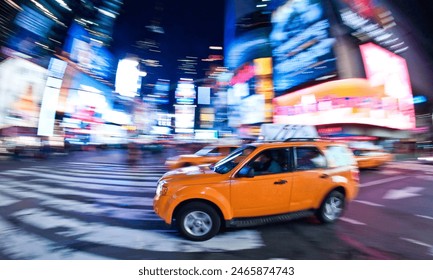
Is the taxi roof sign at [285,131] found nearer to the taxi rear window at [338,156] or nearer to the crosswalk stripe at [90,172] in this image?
the taxi rear window at [338,156]

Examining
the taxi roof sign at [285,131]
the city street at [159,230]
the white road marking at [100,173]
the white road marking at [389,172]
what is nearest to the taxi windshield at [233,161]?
the city street at [159,230]

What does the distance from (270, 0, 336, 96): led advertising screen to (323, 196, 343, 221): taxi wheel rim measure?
4.17 metres

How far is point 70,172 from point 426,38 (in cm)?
912

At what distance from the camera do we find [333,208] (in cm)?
379

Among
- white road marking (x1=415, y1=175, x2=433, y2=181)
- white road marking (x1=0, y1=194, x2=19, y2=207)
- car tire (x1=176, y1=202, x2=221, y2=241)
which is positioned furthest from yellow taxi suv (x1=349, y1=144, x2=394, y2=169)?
white road marking (x1=0, y1=194, x2=19, y2=207)

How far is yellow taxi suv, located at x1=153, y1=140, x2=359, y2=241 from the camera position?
10.3 feet

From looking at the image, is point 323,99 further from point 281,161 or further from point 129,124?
point 129,124

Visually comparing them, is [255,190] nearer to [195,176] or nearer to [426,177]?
[195,176]

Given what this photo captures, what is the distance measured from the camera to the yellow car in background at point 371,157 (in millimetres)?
7449

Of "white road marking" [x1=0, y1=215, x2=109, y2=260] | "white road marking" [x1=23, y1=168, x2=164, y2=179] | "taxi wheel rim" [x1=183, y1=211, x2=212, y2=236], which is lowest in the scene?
"white road marking" [x1=0, y1=215, x2=109, y2=260]

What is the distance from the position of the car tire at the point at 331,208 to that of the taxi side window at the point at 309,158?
0.48m

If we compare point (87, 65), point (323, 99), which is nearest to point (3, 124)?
point (87, 65)

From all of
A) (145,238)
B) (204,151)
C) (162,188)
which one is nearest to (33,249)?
(145,238)

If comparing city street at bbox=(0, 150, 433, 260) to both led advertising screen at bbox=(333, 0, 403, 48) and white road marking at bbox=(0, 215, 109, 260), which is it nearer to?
white road marking at bbox=(0, 215, 109, 260)
